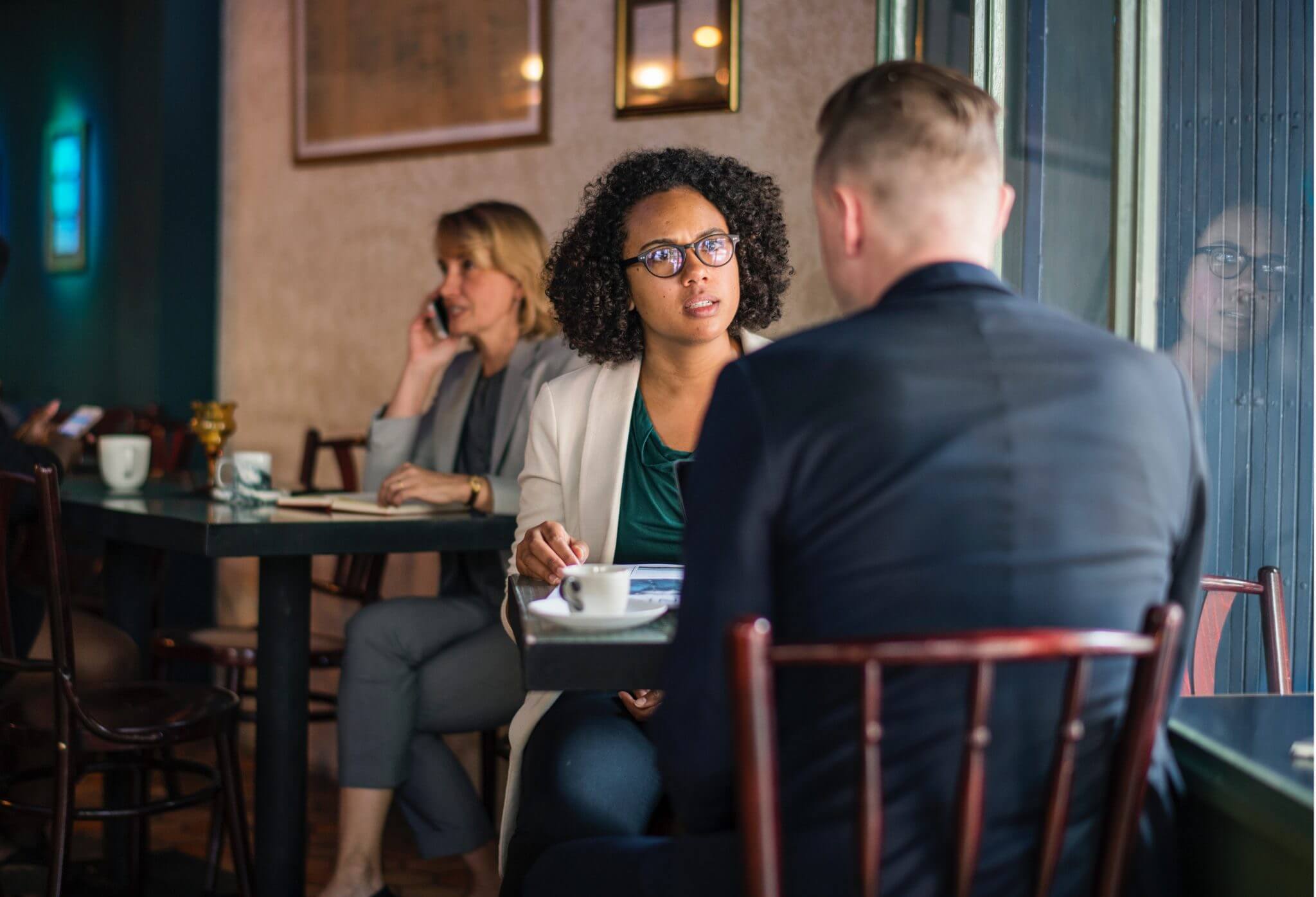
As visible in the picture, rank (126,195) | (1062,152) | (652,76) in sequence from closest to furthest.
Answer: (1062,152) → (652,76) → (126,195)

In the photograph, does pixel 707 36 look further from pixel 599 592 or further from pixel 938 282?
pixel 938 282

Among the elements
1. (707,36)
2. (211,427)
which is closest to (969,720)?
(211,427)

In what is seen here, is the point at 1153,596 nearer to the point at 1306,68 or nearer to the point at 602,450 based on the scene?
the point at 1306,68

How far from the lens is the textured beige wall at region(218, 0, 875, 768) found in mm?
3068

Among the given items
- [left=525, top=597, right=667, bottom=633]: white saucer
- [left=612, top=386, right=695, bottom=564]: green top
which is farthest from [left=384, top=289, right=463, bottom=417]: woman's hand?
[left=525, top=597, right=667, bottom=633]: white saucer

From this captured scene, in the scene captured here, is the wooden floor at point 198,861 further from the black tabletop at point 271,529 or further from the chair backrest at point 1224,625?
the chair backrest at point 1224,625

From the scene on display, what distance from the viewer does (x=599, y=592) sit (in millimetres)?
1357

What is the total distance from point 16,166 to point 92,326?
111 centimetres

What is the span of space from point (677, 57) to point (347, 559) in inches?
62.0

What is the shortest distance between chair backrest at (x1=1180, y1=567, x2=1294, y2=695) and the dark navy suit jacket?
1.89 ft

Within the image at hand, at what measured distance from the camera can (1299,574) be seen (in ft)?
5.62

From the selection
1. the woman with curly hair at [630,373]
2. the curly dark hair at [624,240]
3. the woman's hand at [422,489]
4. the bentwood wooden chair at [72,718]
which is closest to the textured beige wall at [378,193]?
the curly dark hair at [624,240]

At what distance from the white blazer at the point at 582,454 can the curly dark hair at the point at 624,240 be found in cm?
7

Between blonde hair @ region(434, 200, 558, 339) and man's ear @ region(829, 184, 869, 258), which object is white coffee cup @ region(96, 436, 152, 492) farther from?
man's ear @ region(829, 184, 869, 258)
